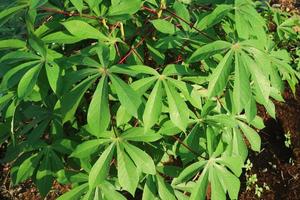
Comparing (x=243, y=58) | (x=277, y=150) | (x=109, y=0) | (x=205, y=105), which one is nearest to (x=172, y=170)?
(x=205, y=105)

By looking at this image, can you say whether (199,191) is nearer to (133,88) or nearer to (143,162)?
(143,162)

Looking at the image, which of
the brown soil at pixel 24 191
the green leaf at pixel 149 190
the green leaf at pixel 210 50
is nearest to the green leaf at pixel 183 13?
the green leaf at pixel 210 50

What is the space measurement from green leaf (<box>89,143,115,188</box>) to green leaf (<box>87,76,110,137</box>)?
0.16 metres

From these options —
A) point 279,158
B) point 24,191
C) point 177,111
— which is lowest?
point 279,158

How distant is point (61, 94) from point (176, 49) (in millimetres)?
488

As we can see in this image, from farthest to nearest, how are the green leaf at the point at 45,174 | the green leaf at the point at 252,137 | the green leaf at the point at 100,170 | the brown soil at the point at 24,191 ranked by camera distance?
the brown soil at the point at 24,191 < the green leaf at the point at 252,137 < the green leaf at the point at 45,174 < the green leaf at the point at 100,170

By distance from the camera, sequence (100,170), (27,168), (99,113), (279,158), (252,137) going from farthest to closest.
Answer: (279,158) → (252,137) → (27,168) → (100,170) → (99,113)

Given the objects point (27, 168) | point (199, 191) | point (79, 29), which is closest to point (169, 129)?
point (199, 191)

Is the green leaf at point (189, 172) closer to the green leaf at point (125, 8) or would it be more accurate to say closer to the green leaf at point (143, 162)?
the green leaf at point (143, 162)

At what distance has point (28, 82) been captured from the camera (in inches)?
48.0

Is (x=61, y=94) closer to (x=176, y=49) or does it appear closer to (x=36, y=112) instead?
(x=36, y=112)

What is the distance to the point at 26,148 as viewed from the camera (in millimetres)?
1569

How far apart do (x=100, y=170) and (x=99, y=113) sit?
0.22m

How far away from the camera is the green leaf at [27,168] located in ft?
5.09
